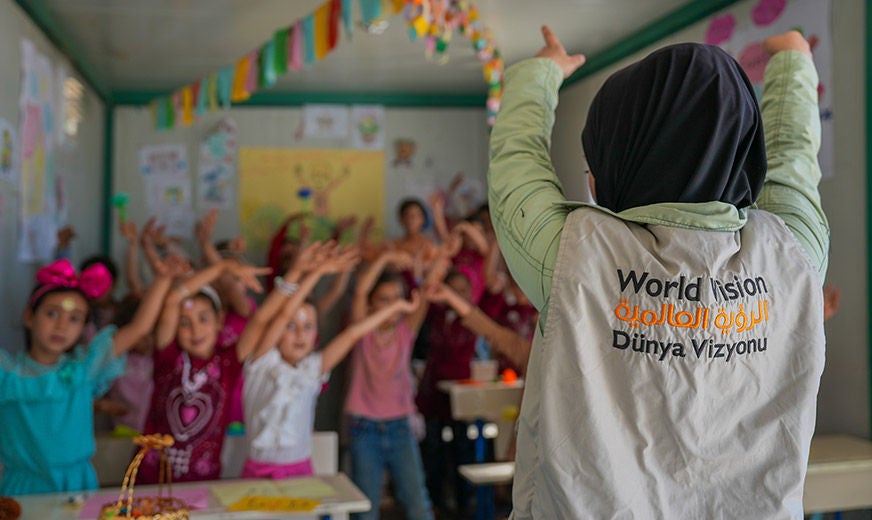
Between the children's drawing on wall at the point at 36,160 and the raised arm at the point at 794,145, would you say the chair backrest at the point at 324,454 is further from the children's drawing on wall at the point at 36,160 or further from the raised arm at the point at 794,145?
the raised arm at the point at 794,145

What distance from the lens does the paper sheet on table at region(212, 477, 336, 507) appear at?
2326 mm

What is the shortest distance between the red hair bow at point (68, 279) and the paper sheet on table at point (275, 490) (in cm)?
88

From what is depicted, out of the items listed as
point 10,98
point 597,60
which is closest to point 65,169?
point 10,98

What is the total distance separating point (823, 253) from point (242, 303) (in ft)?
11.6

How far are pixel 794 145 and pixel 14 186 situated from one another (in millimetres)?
3256

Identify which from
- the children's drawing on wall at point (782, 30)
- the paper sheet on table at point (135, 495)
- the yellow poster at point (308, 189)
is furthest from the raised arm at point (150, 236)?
the children's drawing on wall at point (782, 30)

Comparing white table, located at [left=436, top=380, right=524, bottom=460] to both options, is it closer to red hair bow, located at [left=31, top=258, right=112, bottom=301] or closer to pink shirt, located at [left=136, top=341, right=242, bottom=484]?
pink shirt, located at [left=136, top=341, right=242, bottom=484]

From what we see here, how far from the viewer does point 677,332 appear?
93 cm

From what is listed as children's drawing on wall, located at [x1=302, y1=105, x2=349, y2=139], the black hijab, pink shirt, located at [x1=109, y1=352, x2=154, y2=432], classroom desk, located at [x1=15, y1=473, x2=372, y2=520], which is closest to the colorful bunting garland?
children's drawing on wall, located at [x1=302, y1=105, x2=349, y2=139]

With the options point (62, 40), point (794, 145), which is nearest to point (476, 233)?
point (62, 40)

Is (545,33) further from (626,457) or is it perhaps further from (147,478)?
(147,478)

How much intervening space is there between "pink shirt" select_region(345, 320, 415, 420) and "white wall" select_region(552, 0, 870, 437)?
1644mm

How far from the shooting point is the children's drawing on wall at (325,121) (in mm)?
5828

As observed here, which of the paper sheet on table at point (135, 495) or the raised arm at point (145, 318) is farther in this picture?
the raised arm at point (145, 318)
